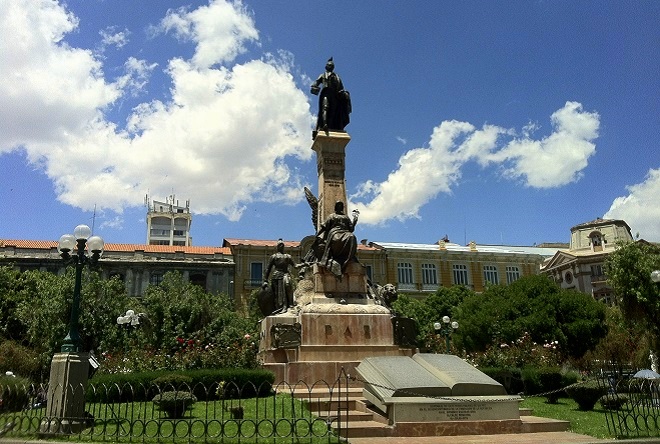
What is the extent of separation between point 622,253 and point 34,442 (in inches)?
887

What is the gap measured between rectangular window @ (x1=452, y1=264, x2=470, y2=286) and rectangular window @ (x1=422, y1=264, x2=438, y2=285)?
1919mm

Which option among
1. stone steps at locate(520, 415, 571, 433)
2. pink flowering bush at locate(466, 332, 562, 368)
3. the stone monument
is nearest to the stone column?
the stone monument

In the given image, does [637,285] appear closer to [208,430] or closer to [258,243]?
[208,430]

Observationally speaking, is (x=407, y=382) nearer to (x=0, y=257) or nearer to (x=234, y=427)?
(x=234, y=427)

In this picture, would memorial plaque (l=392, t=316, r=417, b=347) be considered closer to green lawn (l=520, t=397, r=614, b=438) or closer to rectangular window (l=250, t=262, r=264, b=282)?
green lawn (l=520, t=397, r=614, b=438)

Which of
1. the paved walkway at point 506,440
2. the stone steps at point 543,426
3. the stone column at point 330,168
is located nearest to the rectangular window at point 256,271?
the stone column at point 330,168

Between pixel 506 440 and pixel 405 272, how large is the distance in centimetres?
4484

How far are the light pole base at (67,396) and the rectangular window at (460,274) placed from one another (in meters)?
47.3

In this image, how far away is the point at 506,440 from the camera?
860cm

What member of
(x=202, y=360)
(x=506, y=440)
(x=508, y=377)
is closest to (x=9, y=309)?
(x=202, y=360)

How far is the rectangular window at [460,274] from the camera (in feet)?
176

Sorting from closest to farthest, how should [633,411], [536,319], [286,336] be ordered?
1. [633,411]
2. [286,336]
3. [536,319]

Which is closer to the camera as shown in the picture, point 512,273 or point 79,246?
point 79,246

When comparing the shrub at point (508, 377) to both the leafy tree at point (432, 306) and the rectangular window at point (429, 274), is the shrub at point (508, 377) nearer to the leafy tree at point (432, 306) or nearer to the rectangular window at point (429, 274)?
the leafy tree at point (432, 306)
